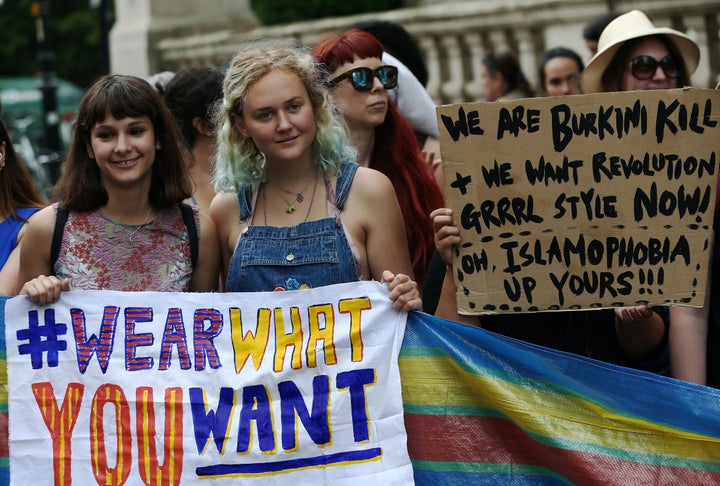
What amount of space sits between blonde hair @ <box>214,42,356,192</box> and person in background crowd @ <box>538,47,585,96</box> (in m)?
3.87

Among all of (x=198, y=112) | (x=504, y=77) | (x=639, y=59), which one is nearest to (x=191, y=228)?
(x=198, y=112)

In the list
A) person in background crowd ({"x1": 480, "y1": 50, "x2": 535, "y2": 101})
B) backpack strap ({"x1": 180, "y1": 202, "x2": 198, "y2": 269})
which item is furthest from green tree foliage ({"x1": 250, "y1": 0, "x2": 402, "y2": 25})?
backpack strap ({"x1": 180, "y1": 202, "x2": 198, "y2": 269})

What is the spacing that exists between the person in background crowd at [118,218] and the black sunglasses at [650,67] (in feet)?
6.11

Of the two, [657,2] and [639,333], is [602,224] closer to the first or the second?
[639,333]

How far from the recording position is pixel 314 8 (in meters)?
19.2

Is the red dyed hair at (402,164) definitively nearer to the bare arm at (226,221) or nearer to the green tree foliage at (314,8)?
the bare arm at (226,221)

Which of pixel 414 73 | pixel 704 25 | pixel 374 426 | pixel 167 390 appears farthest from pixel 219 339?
pixel 704 25

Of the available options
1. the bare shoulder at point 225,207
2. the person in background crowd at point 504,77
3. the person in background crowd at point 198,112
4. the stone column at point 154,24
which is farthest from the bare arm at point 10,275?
the stone column at point 154,24

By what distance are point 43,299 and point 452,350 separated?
4.32ft

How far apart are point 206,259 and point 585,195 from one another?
128 cm

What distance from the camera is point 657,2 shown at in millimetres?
8516

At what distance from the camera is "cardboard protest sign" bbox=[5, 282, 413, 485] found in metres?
3.65

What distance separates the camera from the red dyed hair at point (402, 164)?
15.4 feet

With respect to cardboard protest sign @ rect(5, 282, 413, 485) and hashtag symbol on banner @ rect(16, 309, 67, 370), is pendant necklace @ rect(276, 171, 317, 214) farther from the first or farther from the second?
hashtag symbol on banner @ rect(16, 309, 67, 370)
